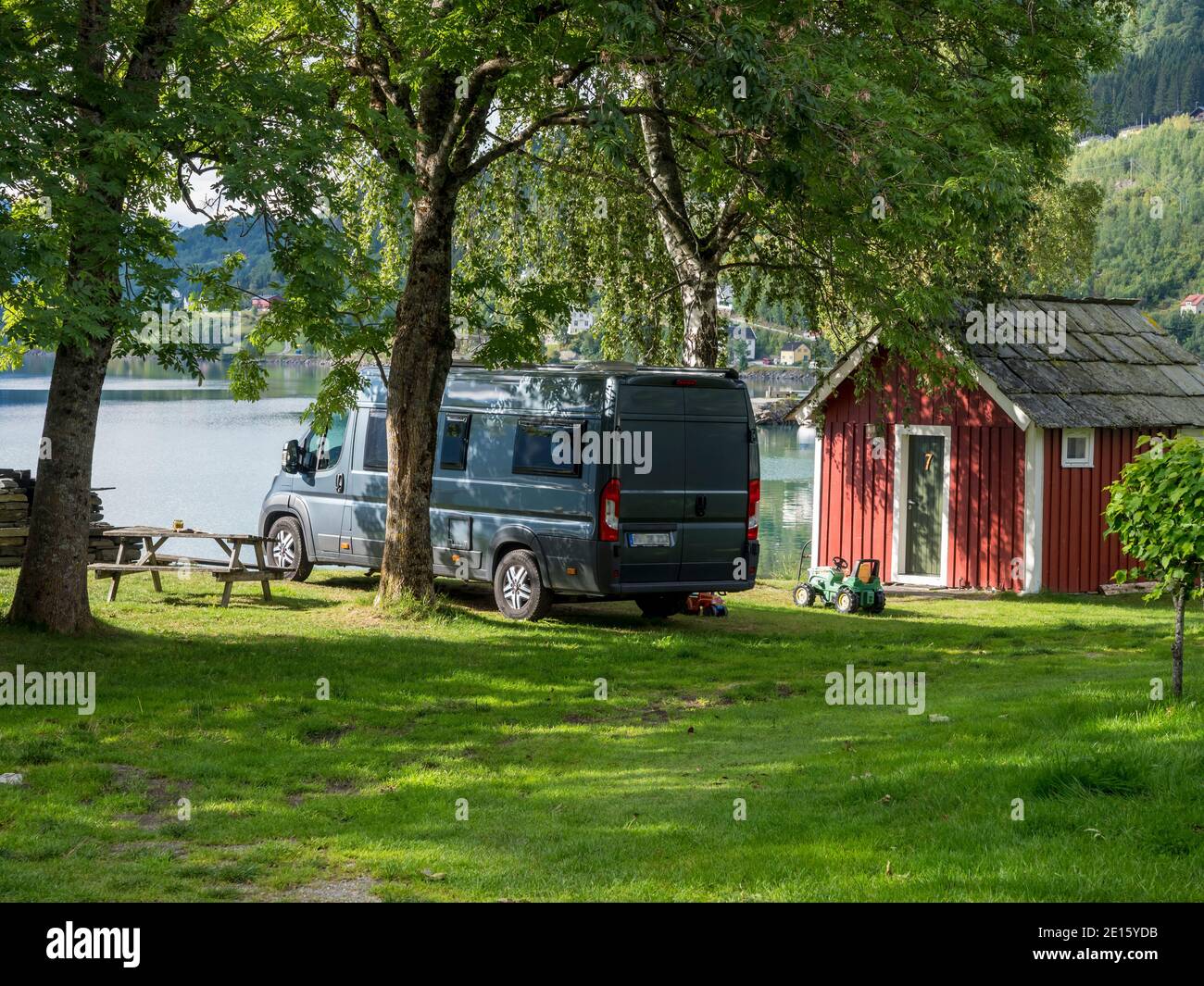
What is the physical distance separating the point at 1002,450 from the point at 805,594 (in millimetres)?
4800

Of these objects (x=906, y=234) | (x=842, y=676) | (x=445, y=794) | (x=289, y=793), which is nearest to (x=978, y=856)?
Answer: (x=445, y=794)

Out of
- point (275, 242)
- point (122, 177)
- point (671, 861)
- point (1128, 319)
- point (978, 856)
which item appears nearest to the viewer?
point (978, 856)

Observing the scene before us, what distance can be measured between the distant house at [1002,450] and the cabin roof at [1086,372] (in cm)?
3

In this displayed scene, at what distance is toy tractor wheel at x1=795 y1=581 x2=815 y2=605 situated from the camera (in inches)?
760

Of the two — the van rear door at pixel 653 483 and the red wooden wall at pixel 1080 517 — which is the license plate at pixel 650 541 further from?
the red wooden wall at pixel 1080 517

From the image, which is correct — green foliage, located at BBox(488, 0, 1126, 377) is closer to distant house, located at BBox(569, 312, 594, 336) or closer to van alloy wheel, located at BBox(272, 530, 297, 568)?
distant house, located at BBox(569, 312, 594, 336)

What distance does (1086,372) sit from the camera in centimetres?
2256

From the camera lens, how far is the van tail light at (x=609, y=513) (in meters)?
14.5

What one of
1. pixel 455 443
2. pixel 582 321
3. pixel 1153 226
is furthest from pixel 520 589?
pixel 1153 226

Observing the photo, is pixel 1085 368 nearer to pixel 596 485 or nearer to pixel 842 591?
pixel 842 591

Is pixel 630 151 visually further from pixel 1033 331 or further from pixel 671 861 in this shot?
pixel 1033 331

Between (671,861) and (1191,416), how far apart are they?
18.7 metres

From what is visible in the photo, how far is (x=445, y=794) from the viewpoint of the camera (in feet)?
27.0

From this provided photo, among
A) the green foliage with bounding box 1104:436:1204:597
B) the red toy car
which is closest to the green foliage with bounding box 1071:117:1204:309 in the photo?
the red toy car
